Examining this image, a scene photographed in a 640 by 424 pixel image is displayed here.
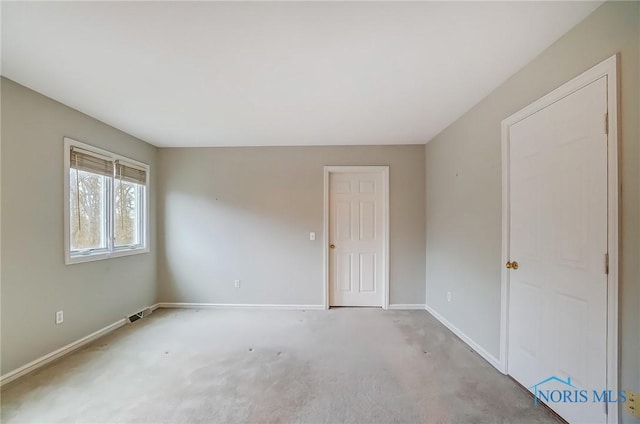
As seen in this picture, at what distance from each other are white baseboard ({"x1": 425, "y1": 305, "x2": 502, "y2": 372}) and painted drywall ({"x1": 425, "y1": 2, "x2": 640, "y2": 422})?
0.16ft

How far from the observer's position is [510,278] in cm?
200

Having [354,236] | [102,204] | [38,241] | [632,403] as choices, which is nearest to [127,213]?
[102,204]

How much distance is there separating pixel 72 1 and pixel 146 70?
1.85 feet

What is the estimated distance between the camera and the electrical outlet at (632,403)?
121cm

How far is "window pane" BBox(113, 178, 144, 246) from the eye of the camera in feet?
10.1

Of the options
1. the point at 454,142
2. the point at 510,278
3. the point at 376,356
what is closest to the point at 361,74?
the point at 454,142

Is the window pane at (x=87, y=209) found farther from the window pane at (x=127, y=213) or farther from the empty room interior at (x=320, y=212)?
the window pane at (x=127, y=213)

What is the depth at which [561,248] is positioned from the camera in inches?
62.0

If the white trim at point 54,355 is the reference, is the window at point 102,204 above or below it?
above

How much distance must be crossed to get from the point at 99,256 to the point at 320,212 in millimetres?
2677

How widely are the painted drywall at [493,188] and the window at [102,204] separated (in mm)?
4000

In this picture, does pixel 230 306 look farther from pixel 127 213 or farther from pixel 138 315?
pixel 127 213

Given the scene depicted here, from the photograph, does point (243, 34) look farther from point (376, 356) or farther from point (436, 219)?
point (436, 219)

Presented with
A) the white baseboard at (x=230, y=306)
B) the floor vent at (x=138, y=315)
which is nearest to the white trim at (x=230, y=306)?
the white baseboard at (x=230, y=306)
